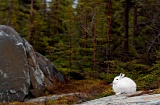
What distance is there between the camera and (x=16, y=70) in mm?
14062

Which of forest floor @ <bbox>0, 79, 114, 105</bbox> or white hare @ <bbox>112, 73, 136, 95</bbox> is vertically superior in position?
white hare @ <bbox>112, 73, 136, 95</bbox>

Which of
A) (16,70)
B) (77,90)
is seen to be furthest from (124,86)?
(77,90)

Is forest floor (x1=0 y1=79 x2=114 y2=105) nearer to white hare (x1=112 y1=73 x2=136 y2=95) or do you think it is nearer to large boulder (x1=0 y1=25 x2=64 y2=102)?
large boulder (x1=0 y1=25 x2=64 y2=102)

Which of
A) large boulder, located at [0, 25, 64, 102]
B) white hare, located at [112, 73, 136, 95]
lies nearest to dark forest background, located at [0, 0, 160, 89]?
large boulder, located at [0, 25, 64, 102]

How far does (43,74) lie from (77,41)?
7.35m

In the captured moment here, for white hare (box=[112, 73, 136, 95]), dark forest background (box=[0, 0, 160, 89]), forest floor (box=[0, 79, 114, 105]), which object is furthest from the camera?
dark forest background (box=[0, 0, 160, 89])

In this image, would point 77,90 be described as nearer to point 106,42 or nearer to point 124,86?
point 106,42

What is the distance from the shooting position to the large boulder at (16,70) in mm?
13570

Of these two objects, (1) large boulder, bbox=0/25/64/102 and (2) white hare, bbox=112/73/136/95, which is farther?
(1) large boulder, bbox=0/25/64/102

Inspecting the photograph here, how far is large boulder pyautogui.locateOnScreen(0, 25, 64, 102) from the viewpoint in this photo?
13.6 metres

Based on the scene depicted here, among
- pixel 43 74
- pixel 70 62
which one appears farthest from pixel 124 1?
pixel 43 74

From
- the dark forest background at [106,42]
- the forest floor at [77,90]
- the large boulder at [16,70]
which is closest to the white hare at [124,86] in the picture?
the forest floor at [77,90]

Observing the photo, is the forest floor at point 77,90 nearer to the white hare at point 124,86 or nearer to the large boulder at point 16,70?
the large boulder at point 16,70

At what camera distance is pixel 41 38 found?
2431 centimetres
